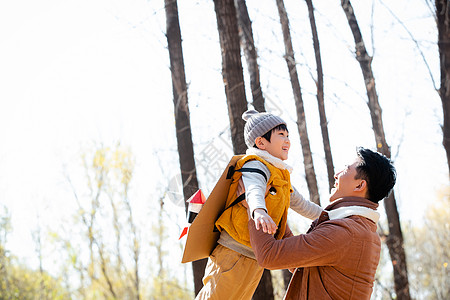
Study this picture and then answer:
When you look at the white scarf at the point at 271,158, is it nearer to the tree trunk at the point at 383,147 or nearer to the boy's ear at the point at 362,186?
the boy's ear at the point at 362,186

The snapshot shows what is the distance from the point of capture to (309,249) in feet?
6.74

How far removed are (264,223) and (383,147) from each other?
23.1 ft

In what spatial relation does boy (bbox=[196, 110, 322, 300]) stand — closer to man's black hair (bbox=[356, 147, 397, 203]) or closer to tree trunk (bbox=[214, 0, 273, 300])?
man's black hair (bbox=[356, 147, 397, 203])

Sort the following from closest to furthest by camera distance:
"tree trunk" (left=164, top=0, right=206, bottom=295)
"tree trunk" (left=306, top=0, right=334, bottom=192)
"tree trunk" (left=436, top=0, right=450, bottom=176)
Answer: "tree trunk" (left=164, top=0, right=206, bottom=295), "tree trunk" (left=436, top=0, right=450, bottom=176), "tree trunk" (left=306, top=0, right=334, bottom=192)

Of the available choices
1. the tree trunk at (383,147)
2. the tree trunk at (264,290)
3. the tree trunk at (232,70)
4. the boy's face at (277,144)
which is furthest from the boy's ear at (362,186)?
the tree trunk at (383,147)

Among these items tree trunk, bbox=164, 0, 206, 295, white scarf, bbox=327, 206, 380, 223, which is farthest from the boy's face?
tree trunk, bbox=164, 0, 206, 295

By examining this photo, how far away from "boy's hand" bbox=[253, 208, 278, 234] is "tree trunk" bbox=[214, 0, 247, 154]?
2.16 meters

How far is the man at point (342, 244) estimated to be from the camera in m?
2.08

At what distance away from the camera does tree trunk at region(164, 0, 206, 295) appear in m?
6.26

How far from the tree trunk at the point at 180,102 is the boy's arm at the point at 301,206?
3.36m

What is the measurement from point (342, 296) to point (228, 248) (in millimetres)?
671

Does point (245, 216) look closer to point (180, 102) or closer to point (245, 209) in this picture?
point (245, 209)

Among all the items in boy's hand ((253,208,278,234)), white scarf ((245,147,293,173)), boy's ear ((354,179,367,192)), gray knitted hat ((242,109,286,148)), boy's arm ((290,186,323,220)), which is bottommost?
boy's hand ((253,208,278,234))

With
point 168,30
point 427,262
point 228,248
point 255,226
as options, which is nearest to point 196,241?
point 228,248
